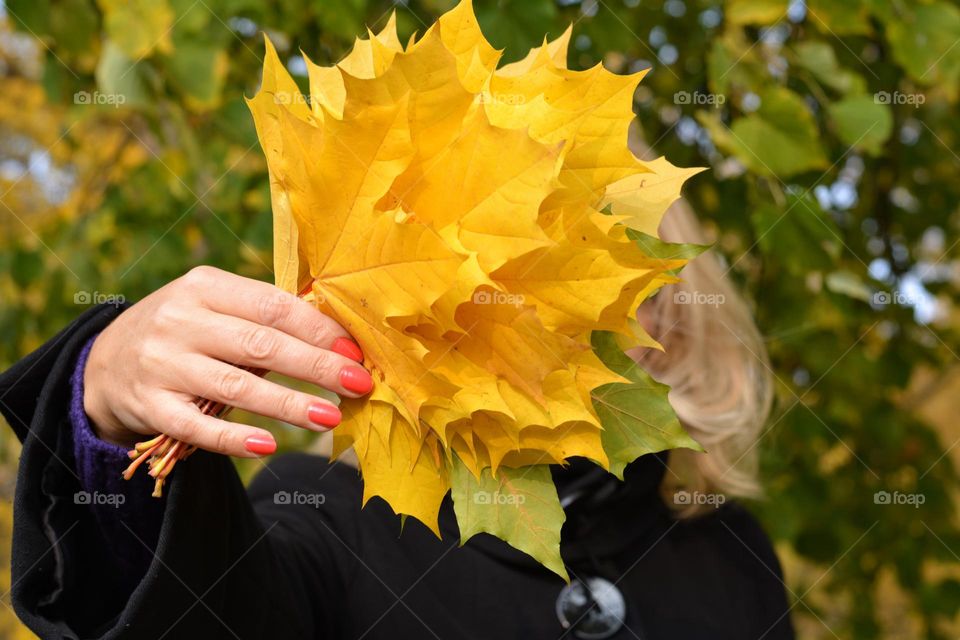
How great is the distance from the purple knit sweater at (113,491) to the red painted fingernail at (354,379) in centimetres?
16

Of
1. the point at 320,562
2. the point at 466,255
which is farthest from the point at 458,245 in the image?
the point at 320,562

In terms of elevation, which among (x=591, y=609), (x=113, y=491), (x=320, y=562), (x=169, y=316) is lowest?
(x=591, y=609)

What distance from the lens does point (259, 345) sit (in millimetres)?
498

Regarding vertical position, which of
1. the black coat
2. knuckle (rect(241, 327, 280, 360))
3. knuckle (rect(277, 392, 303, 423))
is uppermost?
knuckle (rect(241, 327, 280, 360))

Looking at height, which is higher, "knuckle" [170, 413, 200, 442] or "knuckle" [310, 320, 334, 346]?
"knuckle" [310, 320, 334, 346]

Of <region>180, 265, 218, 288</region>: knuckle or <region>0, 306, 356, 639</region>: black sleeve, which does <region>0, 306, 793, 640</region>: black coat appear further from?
<region>180, 265, 218, 288</region>: knuckle

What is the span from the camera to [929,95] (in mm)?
1633

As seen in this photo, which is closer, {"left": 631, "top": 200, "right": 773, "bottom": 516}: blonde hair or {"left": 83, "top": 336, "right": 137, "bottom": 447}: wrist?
{"left": 83, "top": 336, "right": 137, "bottom": 447}: wrist

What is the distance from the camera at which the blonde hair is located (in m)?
1.10

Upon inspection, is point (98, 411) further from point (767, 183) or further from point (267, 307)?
point (767, 183)

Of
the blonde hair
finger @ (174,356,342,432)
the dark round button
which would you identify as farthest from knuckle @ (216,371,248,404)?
the blonde hair

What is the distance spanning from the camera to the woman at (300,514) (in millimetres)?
507

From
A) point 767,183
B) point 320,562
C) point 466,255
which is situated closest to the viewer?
point 466,255

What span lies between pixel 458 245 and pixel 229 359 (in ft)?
0.48
